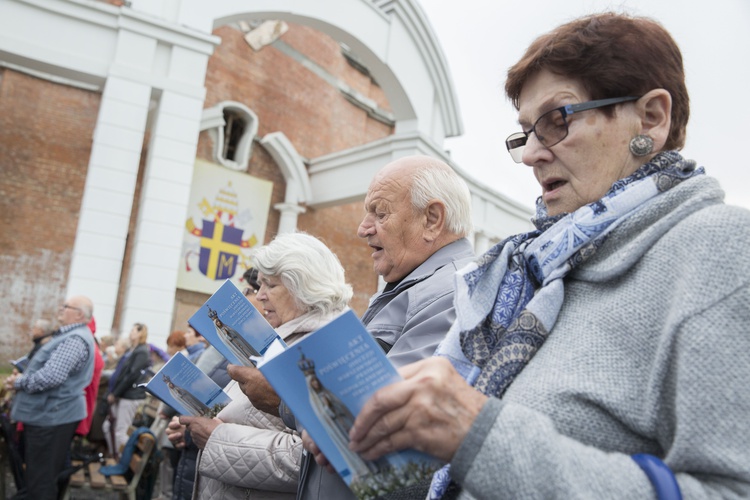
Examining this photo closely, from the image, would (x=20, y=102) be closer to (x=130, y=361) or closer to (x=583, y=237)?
(x=130, y=361)

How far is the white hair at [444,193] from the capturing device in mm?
2275

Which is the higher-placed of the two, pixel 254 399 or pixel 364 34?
pixel 364 34

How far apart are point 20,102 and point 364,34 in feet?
21.5

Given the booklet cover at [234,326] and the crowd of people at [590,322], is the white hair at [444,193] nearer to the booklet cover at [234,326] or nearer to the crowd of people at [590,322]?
the crowd of people at [590,322]

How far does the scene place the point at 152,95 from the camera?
8.70 meters

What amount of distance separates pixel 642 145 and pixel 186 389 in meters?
2.06

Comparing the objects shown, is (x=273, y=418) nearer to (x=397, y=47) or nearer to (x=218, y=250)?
(x=218, y=250)

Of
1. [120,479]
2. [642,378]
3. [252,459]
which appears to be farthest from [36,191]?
[642,378]

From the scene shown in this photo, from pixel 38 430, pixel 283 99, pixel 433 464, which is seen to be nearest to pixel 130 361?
pixel 38 430

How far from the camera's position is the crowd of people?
0.89m

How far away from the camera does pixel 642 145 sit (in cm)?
124

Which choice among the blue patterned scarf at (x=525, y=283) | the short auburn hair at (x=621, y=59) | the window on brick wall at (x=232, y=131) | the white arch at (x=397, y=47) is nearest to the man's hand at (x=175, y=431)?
the blue patterned scarf at (x=525, y=283)

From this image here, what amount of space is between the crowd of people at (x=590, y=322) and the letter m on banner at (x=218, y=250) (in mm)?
10690

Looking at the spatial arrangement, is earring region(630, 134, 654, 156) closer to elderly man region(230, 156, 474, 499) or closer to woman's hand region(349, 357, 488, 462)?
woman's hand region(349, 357, 488, 462)
